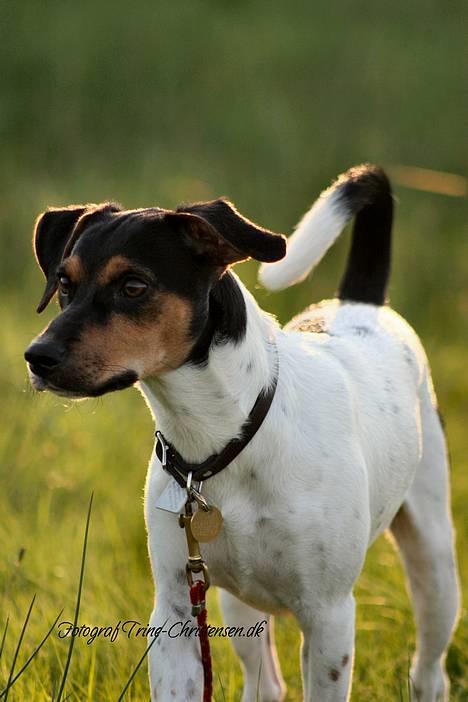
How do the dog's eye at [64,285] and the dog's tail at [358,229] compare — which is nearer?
the dog's eye at [64,285]

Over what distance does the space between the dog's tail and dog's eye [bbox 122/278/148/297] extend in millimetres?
1159

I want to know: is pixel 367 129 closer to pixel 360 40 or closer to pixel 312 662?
pixel 360 40

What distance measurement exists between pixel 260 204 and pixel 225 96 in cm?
307

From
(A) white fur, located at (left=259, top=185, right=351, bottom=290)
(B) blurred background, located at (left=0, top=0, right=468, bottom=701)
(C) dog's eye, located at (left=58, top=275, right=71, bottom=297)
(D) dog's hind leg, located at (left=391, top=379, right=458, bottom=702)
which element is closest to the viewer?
(C) dog's eye, located at (left=58, top=275, right=71, bottom=297)

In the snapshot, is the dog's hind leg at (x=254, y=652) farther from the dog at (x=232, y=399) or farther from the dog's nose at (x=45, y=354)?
the dog's nose at (x=45, y=354)

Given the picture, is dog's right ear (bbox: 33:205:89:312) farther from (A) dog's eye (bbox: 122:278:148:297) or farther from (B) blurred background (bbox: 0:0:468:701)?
(B) blurred background (bbox: 0:0:468:701)

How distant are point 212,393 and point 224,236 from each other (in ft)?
1.67

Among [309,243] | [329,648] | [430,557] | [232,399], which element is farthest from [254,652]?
[309,243]

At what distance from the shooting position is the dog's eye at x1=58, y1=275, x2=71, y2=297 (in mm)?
3521

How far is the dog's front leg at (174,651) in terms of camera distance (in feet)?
12.3

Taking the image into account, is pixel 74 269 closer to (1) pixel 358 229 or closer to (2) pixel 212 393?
(2) pixel 212 393

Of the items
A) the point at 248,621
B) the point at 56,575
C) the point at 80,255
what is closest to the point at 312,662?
the point at 248,621

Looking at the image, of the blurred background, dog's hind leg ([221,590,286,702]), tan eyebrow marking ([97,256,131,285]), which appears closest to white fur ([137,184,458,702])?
tan eyebrow marking ([97,256,131,285])

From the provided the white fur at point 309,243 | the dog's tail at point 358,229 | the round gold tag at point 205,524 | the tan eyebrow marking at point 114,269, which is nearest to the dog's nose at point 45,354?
the tan eyebrow marking at point 114,269
